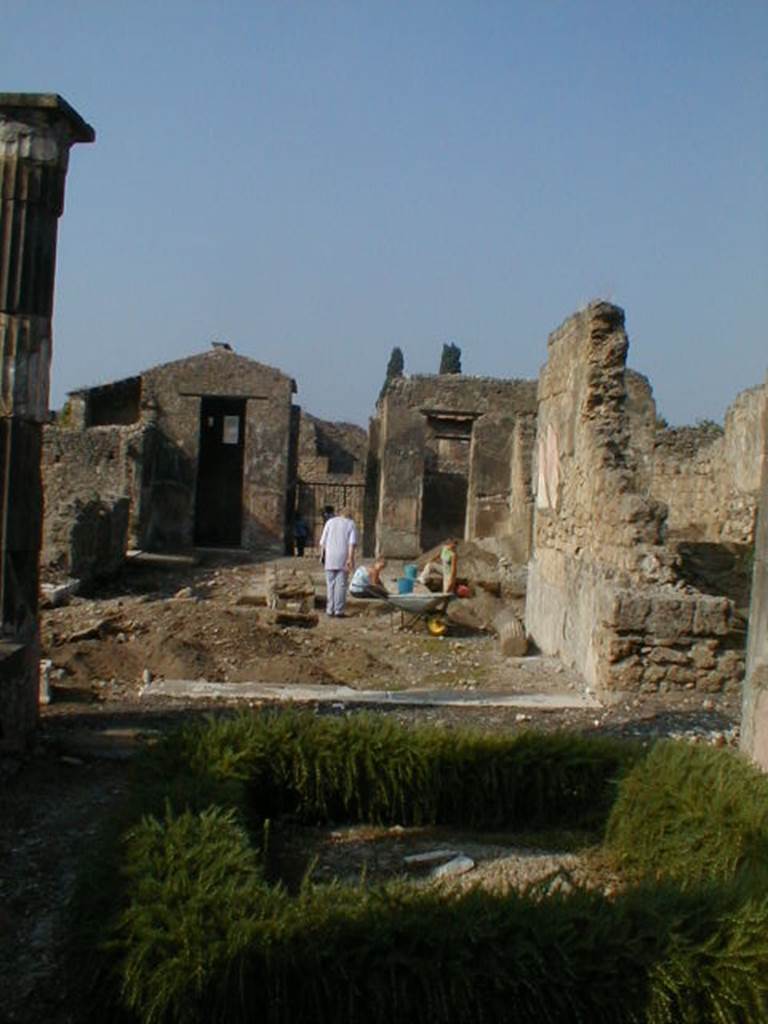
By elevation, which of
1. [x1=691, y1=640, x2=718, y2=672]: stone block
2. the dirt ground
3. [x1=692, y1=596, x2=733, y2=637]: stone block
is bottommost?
the dirt ground

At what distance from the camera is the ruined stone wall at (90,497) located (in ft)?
47.2

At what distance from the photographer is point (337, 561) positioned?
1414 centimetres

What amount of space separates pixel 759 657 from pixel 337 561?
8.81 m

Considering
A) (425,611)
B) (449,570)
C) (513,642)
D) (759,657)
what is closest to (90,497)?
(449,570)

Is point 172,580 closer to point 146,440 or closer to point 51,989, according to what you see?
point 146,440

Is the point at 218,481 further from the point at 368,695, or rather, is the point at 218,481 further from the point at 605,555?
the point at 368,695

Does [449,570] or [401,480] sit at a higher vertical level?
[401,480]

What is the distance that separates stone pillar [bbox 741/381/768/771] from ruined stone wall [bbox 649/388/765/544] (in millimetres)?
9864

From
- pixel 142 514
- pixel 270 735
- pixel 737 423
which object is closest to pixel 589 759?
pixel 270 735

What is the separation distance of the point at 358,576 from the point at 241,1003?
1212 cm

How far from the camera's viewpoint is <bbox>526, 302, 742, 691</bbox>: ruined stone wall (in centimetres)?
918

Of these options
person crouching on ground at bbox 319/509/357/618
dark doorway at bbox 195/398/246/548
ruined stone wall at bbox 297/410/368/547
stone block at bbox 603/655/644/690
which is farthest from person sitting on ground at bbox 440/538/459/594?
dark doorway at bbox 195/398/246/548

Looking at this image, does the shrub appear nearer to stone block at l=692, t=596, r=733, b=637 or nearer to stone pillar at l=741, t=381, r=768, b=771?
stone pillar at l=741, t=381, r=768, b=771

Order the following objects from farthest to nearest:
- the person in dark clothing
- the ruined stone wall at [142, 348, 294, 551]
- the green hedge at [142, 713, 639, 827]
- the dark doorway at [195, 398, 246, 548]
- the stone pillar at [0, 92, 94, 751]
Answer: the dark doorway at [195, 398, 246, 548] → the person in dark clothing → the ruined stone wall at [142, 348, 294, 551] → the stone pillar at [0, 92, 94, 751] → the green hedge at [142, 713, 639, 827]
